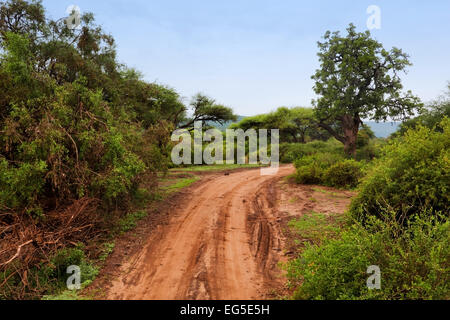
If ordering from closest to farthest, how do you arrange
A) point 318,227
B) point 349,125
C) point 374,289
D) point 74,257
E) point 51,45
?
point 374,289
point 74,257
point 318,227
point 51,45
point 349,125

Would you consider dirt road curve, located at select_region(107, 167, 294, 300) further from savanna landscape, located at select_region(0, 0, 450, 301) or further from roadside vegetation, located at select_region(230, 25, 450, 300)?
roadside vegetation, located at select_region(230, 25, 450, 300)

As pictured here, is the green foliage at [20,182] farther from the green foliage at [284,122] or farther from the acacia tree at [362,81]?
the green foliage at [284,122]

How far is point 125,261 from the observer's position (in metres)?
6.38

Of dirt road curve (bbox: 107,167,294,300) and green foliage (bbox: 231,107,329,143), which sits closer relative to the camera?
dirt road curve (bbox: 107,167,294,300)

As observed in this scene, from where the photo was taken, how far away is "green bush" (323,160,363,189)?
43.5 ft

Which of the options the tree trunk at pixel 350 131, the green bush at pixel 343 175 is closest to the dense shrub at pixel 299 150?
the tree trunk at pixel 350 131

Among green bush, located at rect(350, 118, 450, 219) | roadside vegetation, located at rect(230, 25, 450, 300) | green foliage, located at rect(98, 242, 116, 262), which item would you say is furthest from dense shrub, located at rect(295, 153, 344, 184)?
green foliage, located at rect(98, 242, 116, 262)

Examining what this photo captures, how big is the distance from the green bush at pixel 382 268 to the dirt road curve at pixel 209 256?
42.2 inches

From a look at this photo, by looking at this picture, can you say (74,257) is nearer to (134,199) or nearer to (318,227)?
(134,199)

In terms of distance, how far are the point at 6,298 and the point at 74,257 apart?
1.24 meters

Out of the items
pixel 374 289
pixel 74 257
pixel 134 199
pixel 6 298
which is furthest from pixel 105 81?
pixel 374 289

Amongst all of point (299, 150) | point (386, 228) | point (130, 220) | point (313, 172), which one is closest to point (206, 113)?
point (299, 150)

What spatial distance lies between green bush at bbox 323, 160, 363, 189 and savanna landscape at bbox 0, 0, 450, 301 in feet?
0.21
